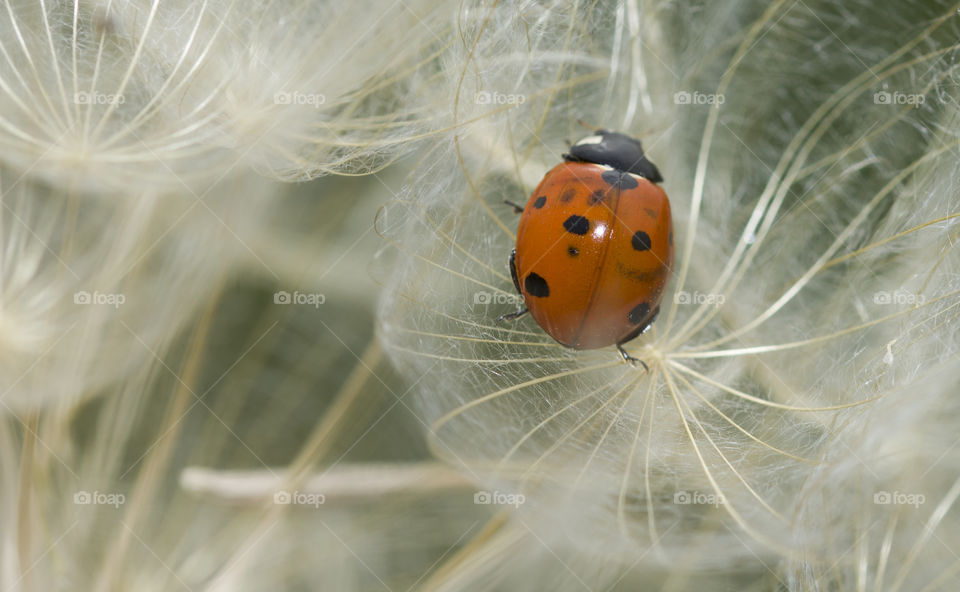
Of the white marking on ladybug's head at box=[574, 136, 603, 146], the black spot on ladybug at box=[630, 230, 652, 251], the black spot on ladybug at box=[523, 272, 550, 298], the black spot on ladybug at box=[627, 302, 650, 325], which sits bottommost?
the black spot on ladybug at box=[627, 302, 650, 325]

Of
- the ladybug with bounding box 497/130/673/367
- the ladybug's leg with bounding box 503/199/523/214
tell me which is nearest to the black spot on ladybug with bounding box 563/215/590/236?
the ladybug with bounding box 497/130/673/367

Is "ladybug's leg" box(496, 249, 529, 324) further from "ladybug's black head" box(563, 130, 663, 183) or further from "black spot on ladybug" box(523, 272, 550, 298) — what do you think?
"ladybug's black head" box(563, 130, 663, 183)

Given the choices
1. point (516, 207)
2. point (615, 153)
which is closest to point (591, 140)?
point (615, 153)

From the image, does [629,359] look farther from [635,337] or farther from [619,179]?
[619,179]

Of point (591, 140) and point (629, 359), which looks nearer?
point (629, 359)

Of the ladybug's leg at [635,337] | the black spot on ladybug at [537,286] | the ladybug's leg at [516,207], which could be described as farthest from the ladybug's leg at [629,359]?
the ladybug's leg at [516,207]
